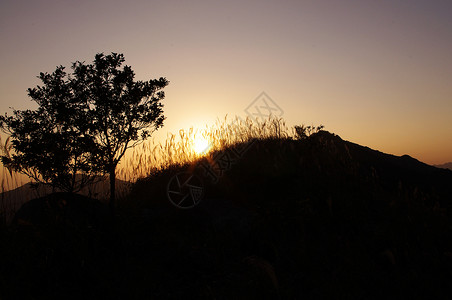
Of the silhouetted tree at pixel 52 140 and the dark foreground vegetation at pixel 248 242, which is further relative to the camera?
the silhouetted tree at pixel 52 140

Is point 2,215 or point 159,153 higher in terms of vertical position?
point 159,153

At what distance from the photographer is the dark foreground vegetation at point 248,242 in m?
4.01

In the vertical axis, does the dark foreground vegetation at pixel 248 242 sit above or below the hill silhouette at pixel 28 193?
below

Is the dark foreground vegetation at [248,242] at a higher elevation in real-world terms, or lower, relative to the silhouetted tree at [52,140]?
lower

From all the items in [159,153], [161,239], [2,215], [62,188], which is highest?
[159,153]

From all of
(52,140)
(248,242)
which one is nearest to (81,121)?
(52,140)

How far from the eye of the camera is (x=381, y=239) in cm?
514

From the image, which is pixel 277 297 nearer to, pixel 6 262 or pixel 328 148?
pixel 6 262

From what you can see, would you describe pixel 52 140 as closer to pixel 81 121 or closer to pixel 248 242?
pixel 81 121

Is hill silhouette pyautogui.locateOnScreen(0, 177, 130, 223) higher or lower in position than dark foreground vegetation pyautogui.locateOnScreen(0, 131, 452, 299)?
higher

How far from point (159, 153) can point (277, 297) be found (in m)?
6.47

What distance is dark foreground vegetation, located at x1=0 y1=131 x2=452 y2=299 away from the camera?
4011 mm

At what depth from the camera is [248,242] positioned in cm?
522

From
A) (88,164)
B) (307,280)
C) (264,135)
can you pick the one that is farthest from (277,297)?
(264,135)
